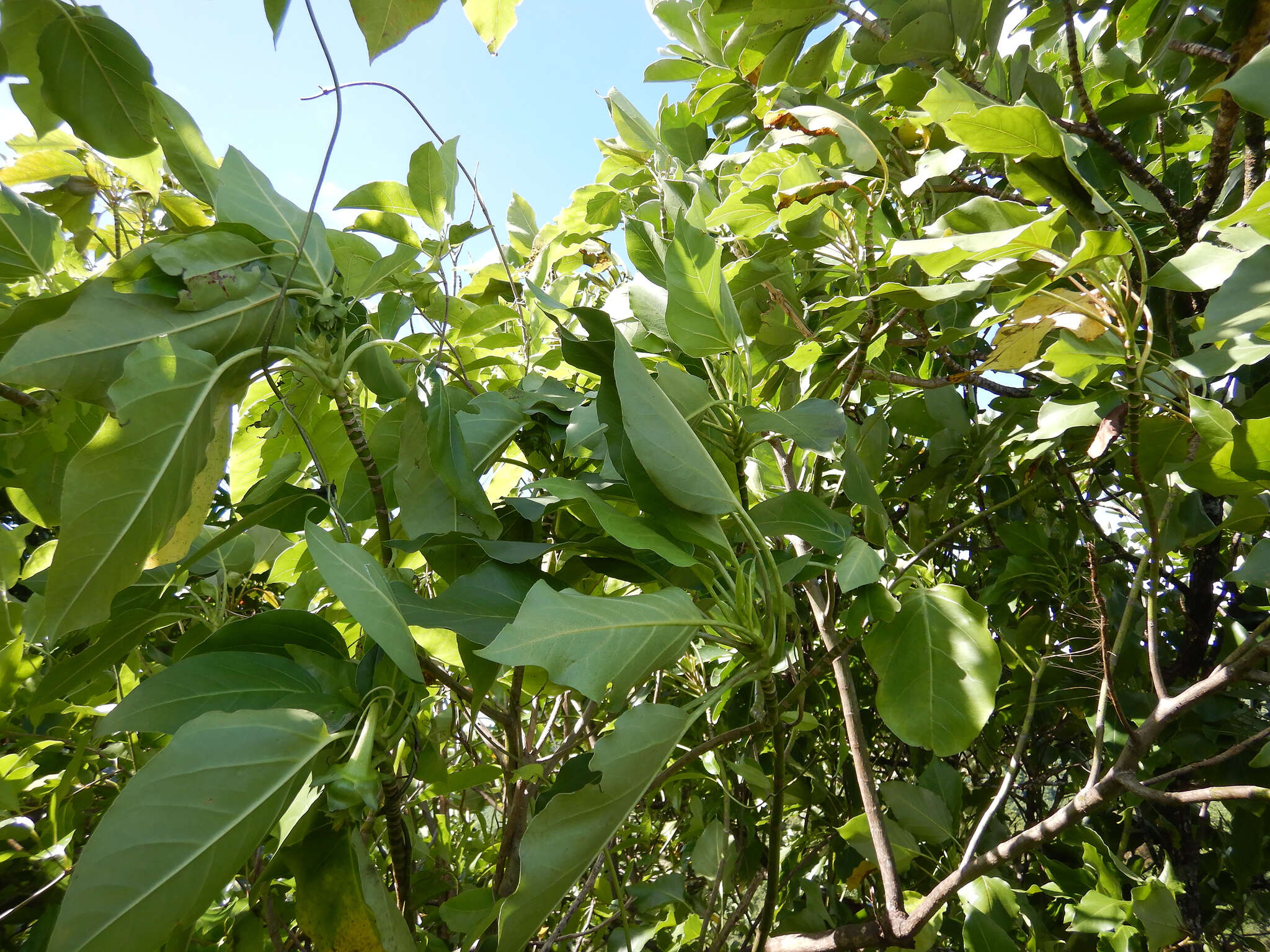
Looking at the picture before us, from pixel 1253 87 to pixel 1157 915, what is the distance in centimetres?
87

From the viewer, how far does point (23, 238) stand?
56 cm

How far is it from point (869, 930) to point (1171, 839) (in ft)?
2.70

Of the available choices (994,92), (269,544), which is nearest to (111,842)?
(269,544)

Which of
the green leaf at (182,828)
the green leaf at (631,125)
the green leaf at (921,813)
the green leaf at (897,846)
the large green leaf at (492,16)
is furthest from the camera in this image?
the green leaf at (631,125)

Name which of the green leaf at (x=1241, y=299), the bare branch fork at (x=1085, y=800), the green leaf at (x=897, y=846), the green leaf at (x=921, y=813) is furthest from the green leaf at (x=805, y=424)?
the green leaf at (x=921, y=813)

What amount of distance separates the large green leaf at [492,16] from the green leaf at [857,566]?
1.22 ft

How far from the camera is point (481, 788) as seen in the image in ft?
3.73

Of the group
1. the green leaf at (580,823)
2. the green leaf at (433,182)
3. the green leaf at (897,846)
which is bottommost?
the green leaf at (897,846)

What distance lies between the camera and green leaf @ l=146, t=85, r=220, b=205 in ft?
1.62

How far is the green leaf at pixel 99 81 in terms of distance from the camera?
18.9 inches

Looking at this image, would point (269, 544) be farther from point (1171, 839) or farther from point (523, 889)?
point (1171, 839)

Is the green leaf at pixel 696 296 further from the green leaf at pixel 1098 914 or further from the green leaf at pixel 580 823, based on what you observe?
the green leaf at pixel 1098 914

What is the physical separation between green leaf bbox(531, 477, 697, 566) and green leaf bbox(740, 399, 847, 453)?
0.12m

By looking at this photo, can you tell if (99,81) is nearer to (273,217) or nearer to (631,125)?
(273,217)
